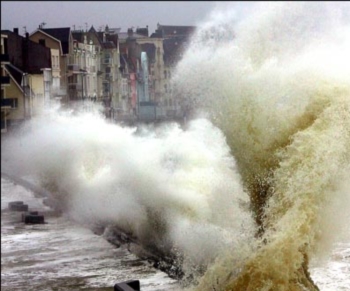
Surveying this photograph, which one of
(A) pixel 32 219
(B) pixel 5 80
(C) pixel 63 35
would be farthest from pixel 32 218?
(B) pixel 5 80

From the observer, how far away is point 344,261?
8414 mm

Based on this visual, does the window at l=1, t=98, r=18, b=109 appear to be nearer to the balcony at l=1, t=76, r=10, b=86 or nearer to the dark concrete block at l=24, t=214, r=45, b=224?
the balcony at l=1, t=76, r=10, b=86

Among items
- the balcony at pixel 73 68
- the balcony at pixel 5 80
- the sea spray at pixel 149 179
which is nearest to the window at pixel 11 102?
the balcony at pixel 5 80

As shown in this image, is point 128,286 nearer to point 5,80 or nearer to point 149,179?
point 5,80

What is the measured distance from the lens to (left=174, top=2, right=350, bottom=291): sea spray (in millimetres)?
6531

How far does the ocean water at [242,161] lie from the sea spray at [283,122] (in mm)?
12

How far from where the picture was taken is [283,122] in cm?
754

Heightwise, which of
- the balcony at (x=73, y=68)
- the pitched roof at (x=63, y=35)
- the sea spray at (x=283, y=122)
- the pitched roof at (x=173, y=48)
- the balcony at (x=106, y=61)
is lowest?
the sea spray at (x=283, y=122)

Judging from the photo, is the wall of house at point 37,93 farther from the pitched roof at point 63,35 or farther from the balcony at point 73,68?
the balcony at point 73,68

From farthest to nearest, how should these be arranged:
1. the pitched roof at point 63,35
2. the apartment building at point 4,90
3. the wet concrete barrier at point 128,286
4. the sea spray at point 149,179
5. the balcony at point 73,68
Result: 1. the balcony at point 73,68
2. the pitched roof at point 63,35
3. the sea spray at point 149,179
4. the wet concrete barrier at point 128,286
5. the apartment building at point 4,90

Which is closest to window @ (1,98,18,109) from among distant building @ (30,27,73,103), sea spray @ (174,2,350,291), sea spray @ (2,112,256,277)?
sea spray @ (2,112,256,277)

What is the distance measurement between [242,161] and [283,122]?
0.73 meters

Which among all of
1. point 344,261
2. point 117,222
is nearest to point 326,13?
point 344,261

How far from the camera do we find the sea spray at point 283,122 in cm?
653
